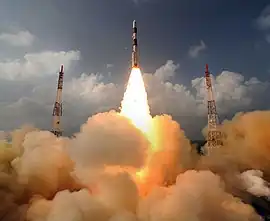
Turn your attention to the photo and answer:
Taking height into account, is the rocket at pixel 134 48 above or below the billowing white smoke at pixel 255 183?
above

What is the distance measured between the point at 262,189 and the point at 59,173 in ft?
84.5

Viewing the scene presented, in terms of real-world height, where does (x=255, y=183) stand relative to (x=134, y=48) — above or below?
below

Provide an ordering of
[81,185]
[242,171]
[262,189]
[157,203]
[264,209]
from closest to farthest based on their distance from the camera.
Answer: [157,203]
[81,185]
[264,209]
[262,189]
[242,171]

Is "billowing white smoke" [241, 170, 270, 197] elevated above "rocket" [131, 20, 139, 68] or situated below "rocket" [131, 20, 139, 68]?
below

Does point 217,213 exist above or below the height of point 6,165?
below

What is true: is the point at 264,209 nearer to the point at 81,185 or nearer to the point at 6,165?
the point at 81,185

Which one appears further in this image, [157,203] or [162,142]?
[162,142]

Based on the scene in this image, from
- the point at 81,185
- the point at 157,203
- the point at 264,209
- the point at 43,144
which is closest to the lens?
the point at 157,203

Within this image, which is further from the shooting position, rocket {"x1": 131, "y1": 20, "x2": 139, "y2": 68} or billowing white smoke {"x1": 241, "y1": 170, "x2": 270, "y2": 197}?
billowing white smoke {"x1": 241, "y1": 170, "x2": 270, "y2": 197}

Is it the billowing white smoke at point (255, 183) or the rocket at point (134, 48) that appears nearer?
the rocket at point (134, 48)

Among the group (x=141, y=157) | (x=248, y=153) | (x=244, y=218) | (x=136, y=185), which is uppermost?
(x=248, y=153)

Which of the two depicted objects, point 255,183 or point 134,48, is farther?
point 255,183

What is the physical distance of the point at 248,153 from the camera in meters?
50.0

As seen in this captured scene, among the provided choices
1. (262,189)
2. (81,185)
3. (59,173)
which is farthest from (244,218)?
(262,189)
